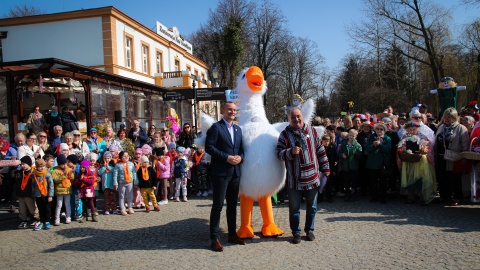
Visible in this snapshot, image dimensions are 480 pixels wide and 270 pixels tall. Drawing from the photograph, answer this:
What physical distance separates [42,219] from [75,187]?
754 mm

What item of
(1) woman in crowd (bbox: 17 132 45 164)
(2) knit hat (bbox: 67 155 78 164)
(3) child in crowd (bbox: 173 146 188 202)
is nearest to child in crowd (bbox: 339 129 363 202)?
(3) child in crowd (bbox: 173 146 188 202)

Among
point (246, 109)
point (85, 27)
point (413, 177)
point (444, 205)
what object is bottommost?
point (444, 205)

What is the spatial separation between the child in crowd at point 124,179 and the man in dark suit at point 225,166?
309 centimetres

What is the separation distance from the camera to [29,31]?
68.9ft

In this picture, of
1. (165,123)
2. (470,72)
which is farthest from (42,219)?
(470,72)

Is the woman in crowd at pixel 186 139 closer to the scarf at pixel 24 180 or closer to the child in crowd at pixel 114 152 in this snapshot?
the child in crowd at pixel 114 152

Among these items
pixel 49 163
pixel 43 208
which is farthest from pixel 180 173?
pixel 43 208

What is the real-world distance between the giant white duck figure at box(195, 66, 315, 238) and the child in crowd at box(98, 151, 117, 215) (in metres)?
2.93

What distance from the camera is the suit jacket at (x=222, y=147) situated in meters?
4.67

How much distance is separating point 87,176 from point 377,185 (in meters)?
5.89

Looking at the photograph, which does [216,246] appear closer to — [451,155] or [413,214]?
[413,214]

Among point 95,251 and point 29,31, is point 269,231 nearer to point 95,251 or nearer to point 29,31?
point 95,251

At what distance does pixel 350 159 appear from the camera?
7.57m

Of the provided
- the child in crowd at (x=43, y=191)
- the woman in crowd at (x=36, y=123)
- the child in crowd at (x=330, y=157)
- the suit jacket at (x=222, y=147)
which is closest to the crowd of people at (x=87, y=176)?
the child in crowd at (x=43, y=191)
